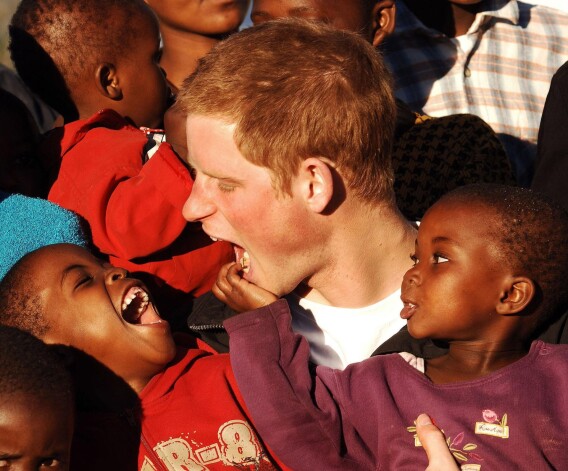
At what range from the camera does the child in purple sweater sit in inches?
109

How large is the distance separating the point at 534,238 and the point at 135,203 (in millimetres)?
1305

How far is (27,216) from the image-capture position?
338cm

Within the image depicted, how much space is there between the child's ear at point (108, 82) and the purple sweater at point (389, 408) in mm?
1576

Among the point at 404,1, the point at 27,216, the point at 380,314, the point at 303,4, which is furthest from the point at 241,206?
the point at 404,1

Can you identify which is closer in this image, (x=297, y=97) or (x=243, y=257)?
(x=297, y=97)

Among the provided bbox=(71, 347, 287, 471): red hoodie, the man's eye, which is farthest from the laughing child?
the man's eye

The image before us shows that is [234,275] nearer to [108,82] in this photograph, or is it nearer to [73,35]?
[108,82]

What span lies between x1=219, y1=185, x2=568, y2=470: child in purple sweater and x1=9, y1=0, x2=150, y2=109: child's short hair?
1.57 meters

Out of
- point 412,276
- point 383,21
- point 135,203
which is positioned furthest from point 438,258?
point 383,21

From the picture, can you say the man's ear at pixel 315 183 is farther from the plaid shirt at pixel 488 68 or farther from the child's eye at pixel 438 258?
the plaid shirt at pixel 488 68

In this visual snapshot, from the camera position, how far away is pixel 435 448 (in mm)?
2676

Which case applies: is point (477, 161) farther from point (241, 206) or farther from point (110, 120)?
point (110, 120)

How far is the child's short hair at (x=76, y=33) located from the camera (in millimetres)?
4125

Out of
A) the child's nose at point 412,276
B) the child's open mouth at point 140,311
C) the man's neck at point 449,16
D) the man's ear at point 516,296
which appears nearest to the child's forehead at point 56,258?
the child's open mouth at point 140,311
